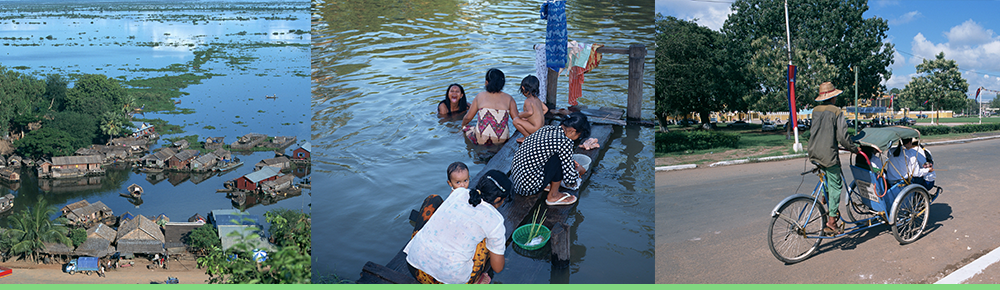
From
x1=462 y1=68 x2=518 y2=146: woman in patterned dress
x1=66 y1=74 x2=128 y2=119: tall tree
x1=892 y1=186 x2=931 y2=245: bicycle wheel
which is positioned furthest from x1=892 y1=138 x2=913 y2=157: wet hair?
x1=66 y1=74 x2=128 y2=119: tall tree

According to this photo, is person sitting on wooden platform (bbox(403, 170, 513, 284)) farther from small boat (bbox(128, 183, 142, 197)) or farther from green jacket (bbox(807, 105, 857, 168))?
small boat (bbox(128, 183, 142, 197))

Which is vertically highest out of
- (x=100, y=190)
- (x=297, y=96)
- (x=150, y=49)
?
(x=150, y=49)

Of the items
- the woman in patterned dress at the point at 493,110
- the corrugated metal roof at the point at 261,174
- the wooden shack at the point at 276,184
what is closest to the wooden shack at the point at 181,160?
the corrugated metal roof at the point at 261,174

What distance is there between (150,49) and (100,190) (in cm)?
7092

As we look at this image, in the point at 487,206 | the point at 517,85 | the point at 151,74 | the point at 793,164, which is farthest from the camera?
the point at 151,74

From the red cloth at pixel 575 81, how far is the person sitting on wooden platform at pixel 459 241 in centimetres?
682

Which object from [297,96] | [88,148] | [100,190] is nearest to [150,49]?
[297,96]

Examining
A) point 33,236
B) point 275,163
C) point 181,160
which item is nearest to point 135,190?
point 181,160

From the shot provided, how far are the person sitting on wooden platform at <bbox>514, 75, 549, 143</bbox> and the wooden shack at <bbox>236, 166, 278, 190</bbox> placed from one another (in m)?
49.9

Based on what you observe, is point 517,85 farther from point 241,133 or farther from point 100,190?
point 241,133

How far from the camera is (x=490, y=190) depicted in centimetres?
382

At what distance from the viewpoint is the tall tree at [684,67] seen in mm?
14078

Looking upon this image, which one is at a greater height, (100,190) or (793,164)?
(793,164)

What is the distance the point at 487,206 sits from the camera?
331cm
